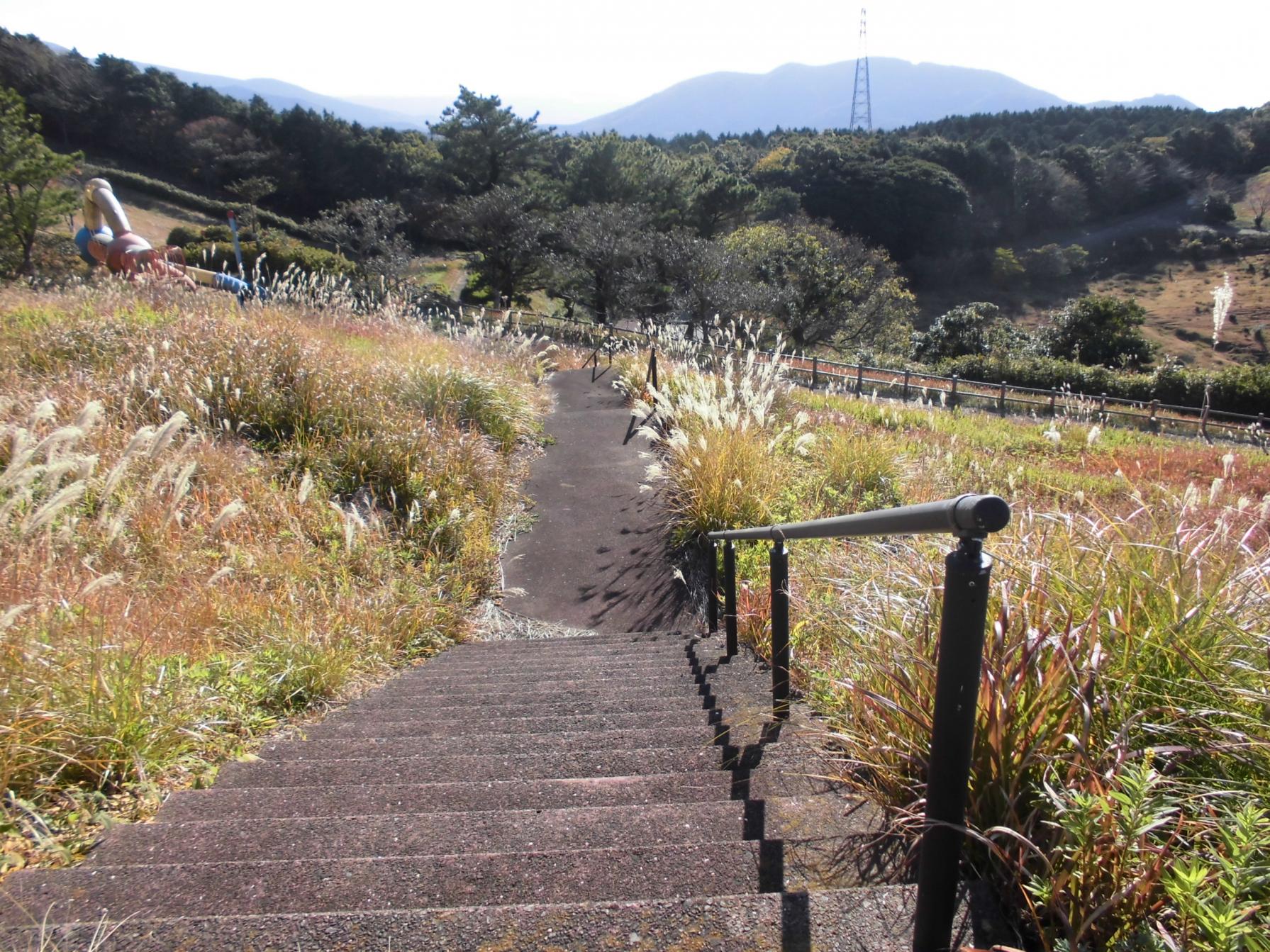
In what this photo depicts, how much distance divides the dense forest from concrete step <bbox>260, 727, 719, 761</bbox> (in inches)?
885

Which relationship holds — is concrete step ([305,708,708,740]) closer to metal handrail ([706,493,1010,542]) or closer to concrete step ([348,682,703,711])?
concrete step ([348,682,703,711])

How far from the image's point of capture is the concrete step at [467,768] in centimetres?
246

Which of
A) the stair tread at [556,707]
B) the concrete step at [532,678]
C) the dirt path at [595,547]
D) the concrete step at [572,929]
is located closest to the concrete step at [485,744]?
the stair tread at [556,707]

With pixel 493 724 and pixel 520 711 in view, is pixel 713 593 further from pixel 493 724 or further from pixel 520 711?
pixel 493 724

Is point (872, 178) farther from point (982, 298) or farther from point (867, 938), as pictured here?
point (867, 938)

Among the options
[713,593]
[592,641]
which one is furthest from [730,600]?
[592,641]

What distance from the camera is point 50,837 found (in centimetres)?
193

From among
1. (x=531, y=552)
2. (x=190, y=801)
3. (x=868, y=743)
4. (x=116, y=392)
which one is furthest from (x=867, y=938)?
(x=116, y=392)

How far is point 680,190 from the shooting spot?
42.1m

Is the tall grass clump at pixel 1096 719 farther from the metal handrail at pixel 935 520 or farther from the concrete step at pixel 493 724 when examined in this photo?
the concrete step at pixel 493 724

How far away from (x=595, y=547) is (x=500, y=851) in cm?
510

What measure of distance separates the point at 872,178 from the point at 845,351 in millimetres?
33187

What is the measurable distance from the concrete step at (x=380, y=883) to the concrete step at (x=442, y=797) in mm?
421

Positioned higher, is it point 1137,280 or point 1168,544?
point 1137,280
